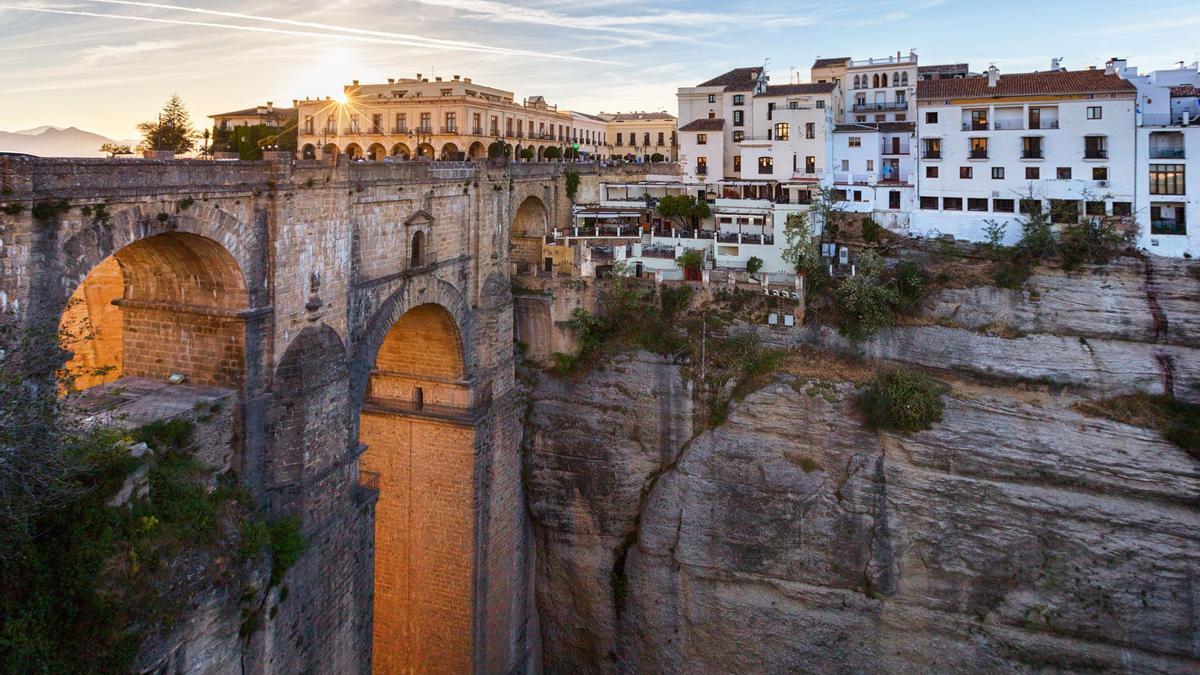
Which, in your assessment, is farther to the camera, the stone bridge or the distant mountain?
the distant mountain

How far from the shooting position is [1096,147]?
25297mm

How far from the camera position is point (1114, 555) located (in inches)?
775

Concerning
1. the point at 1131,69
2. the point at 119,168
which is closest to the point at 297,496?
the point at 119,168

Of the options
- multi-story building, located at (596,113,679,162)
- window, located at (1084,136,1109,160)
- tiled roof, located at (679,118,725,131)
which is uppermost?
multi-story building, located at (596,113,679,162)

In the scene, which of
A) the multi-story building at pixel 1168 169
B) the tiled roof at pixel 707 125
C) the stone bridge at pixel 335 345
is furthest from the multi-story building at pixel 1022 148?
the stone bridge at pixel 335 345

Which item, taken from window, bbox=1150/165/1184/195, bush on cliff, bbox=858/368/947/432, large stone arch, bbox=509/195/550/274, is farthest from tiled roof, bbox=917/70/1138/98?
large stone arch, bbox=509/195/550/274

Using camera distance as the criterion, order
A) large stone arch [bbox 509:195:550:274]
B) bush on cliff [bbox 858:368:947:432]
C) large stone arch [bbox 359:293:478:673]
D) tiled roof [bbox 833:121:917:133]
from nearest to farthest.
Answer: bush on cliff [bbox 858:368:947:432] → large stone arch [bbox 359:293:478:673] → large stone arch [bbox 509:195:550:274] → tiled roof [bbox 833:121:917:133]

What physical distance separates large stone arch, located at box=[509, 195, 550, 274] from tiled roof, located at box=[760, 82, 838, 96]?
1254 centimetres

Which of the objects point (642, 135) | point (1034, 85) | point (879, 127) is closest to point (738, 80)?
point (879, 127)

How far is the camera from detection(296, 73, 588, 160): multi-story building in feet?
Result: 137

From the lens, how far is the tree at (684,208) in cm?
2962

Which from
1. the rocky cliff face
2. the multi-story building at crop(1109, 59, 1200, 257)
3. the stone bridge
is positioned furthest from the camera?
the multi-story building at crop(1109, 59, 1200, 257)

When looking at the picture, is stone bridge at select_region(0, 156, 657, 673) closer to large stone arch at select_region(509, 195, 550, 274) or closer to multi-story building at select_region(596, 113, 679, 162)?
large stone arch at select_region(509, 195, 550, 274)

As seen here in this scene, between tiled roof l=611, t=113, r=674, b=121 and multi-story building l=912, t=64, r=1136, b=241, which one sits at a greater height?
tiled roof l=611, t=113, r=674, b=121
